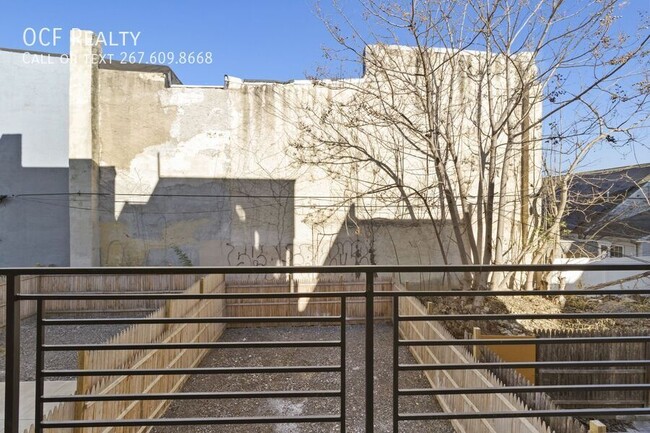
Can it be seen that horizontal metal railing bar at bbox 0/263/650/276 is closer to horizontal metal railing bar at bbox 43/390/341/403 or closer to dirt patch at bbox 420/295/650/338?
horizontal metal railing bar at bbox 43/390/341/403

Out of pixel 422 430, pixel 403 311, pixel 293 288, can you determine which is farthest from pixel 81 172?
pixel 422 430

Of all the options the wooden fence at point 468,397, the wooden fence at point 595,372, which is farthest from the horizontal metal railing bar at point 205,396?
the wooden fence at point 595,372

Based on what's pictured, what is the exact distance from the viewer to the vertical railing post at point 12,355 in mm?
1626

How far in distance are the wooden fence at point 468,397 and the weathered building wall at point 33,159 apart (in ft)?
36.7

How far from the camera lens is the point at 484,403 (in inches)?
153

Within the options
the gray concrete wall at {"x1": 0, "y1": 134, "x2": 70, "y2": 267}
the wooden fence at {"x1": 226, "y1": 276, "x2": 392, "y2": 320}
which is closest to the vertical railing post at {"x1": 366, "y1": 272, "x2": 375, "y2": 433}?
the wooden fence at {"x1": 226, "y1": 276, "x2": 392, "y2": 320}

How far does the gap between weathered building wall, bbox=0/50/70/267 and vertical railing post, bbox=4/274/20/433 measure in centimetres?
1188

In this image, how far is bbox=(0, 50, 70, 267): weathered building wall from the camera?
457 inches

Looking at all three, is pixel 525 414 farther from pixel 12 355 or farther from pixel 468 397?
pixel 468 397

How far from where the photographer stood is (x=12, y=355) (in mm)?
1644

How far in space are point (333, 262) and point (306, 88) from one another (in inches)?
209

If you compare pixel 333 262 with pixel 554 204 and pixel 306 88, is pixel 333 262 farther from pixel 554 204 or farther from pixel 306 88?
pixel 554 204

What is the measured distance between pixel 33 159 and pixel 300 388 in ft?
38.0

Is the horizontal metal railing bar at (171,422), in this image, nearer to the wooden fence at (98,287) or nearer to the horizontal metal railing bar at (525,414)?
the horizontal metal railing bar at (525,414)
